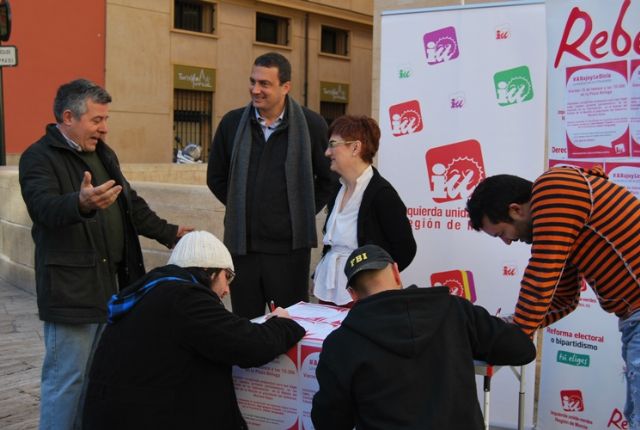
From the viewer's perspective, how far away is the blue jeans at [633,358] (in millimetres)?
2479

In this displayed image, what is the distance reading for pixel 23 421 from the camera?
4.41m

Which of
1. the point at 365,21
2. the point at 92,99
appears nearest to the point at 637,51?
the point at 92,99

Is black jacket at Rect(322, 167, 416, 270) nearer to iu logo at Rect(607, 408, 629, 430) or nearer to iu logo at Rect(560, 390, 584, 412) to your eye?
iu logo at Rect(560, 390, 584, 412)

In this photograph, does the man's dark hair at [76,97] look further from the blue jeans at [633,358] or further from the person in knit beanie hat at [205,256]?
the blue jeans at [633,358]

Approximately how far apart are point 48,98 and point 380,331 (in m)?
17.7

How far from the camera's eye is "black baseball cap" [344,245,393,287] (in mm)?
2305

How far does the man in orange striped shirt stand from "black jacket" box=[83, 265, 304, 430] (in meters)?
0.85

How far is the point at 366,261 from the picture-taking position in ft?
7.61

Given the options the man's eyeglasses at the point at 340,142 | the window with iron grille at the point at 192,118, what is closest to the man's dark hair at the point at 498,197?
the man's eyeglasses at the point at 340,142

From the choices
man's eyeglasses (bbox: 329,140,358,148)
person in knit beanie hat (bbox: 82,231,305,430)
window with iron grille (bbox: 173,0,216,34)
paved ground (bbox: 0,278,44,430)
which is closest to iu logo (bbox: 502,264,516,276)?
man's eyeglasses (bbox: 329,140,358,148)

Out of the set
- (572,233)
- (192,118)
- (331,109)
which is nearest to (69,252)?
(572,233)

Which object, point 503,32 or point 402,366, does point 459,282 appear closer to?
point 503,32

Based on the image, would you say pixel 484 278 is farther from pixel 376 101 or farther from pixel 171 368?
pixel 376 101

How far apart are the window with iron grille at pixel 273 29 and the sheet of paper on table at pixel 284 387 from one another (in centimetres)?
2136
